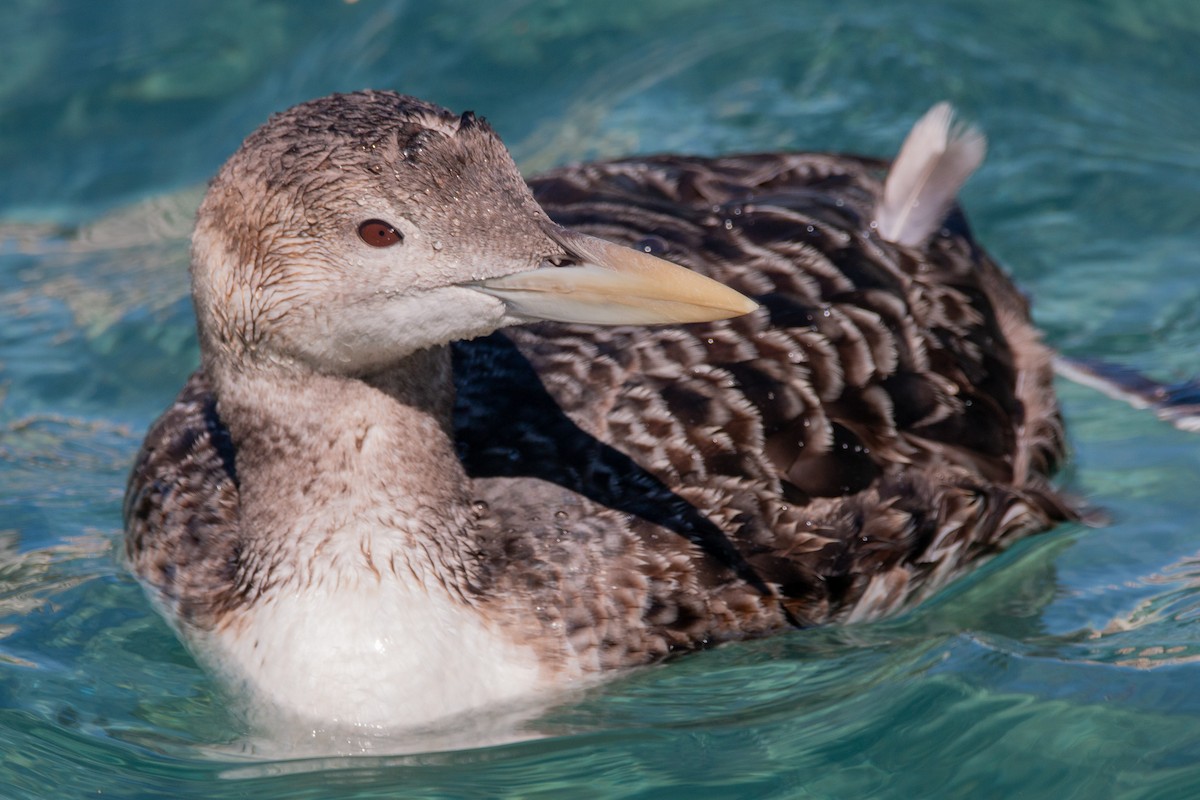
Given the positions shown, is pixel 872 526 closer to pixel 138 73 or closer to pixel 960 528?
pixel 960 528

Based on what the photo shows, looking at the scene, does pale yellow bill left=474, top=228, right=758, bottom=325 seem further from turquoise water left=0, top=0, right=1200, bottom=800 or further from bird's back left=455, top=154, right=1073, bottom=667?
turquoise water left=0, top=0, right=1200, bottom=800

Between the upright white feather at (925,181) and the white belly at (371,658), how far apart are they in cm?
248

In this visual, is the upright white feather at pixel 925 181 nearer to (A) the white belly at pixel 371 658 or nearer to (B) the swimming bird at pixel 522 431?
(B) the swimming bird at pixel 522 431

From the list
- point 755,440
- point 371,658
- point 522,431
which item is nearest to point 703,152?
point 755,440

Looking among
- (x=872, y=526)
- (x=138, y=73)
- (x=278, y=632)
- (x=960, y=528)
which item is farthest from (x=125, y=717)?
(x=138, y=73)

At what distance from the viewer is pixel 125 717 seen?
528 centimetres

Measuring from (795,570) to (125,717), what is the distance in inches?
87.6

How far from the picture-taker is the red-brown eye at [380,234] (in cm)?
438

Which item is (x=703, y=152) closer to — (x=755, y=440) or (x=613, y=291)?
(x=755, y=440)

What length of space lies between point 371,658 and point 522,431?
0.92 m

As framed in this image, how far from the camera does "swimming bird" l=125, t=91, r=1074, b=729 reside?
4.41 meters

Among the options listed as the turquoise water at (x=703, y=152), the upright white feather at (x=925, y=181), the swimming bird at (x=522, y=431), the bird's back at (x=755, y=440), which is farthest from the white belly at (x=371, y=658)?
the upright white feather at (x=925, y=181)

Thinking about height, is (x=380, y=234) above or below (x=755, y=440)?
above

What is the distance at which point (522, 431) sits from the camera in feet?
17.5
